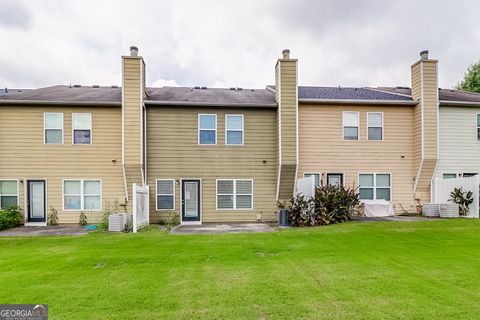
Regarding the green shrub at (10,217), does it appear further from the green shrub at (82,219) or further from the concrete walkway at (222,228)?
the concrete walkway at (222,228)

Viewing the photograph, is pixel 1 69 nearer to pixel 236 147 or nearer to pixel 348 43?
pixel 236 147

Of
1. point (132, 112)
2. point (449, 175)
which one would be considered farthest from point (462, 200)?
point (132, 112)

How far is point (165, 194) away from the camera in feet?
40.9

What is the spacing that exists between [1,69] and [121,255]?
1962cm

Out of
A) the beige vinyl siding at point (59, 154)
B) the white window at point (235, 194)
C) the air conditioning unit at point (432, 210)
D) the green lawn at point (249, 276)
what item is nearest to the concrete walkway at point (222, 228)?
the white window at point (235, 194)

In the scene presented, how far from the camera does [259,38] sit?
51.6ft

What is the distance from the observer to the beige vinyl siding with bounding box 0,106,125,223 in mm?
11875

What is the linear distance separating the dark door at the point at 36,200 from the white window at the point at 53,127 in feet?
5.69

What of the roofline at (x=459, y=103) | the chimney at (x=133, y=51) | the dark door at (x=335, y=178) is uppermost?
the chimney at (x=133, y=51)

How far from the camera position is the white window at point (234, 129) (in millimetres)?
12791

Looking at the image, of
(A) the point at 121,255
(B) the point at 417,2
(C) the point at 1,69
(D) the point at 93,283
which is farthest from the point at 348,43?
(C) the point at 1,69

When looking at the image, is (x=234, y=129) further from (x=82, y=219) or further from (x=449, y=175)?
(x=449, y=175)

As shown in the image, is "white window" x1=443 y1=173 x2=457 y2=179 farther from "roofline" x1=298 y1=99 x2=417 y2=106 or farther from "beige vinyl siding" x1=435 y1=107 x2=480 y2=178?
"roofline" x1=298 y1=99 x2=417 y2=106

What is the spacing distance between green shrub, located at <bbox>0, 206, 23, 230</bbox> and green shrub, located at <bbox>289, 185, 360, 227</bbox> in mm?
10571
